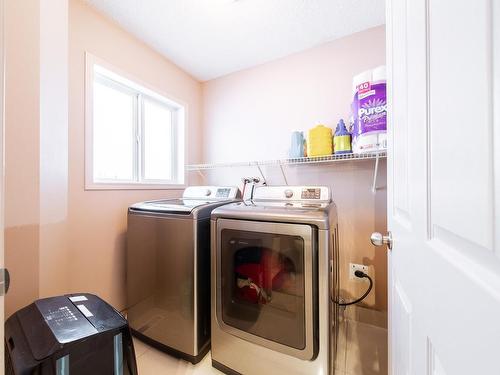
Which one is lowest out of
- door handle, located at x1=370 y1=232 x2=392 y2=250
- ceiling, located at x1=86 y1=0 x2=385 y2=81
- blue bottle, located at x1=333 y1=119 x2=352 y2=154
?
door handle, located at x1=370 y1=232 x2=392 y2=250

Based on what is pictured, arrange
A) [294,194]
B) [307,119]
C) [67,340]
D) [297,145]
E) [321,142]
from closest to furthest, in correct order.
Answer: [67,340] < [294,194] < [321,142] < [297,145] < [307,119]

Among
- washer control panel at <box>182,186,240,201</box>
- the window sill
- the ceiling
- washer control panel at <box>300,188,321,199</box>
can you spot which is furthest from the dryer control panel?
the ceiling

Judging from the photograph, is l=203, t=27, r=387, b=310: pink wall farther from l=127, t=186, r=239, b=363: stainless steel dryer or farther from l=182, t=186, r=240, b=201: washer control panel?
l=127, t=186, r=239, b=363: stainless steel dryer

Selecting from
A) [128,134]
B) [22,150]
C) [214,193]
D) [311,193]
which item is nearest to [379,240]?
[311,193]

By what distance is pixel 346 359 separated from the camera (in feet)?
4.30

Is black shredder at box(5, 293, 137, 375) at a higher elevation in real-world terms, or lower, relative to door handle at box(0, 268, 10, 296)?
lower

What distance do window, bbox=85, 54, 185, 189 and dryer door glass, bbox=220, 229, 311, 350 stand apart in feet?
3.66

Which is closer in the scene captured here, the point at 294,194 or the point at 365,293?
the point at 294,194

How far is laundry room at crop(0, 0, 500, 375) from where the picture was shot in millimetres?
350

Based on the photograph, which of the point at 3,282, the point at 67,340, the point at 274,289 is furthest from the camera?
the point at 274,289

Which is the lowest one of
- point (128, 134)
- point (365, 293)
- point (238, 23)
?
point (365, 293)

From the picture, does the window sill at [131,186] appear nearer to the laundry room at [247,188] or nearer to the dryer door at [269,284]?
the laundry room at [247,188]

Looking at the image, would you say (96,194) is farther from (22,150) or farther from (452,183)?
(452,183)

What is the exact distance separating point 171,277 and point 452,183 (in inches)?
55.0
